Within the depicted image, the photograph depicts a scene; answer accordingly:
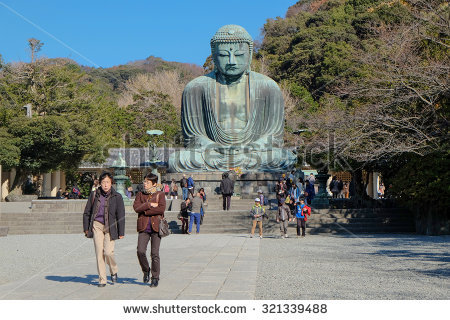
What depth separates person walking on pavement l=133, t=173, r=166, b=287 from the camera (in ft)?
22.0

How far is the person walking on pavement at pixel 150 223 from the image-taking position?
6.71 metres

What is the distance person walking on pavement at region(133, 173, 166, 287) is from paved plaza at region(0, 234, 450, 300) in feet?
0.83

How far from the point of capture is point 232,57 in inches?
944

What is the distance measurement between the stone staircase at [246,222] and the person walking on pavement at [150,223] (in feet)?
28.6

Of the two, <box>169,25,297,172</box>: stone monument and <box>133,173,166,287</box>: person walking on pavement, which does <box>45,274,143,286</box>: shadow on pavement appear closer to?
<box>133,173,166,287</box>: person walking on pavement

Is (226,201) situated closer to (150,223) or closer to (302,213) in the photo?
(302,213)

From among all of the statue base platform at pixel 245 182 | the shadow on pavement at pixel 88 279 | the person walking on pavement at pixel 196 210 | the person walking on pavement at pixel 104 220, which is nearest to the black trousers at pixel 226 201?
the person walking on pavement at pixel 196 210

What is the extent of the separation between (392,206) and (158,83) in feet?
A: 133

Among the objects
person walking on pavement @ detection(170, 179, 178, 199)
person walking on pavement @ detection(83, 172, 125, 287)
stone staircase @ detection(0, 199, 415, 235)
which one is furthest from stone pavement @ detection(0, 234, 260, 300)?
person walking on pavement @ detection(170, 179, 178, 199)

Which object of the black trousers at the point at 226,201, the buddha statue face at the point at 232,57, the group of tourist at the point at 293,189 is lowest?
the black trousers at the point at 226,201

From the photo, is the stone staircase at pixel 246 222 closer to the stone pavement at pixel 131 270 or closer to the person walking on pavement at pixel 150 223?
the stone pavement at pixel 131 270

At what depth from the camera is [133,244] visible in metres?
12.8

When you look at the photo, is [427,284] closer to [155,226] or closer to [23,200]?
[155,226]

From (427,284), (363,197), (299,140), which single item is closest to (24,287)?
(427,284)
